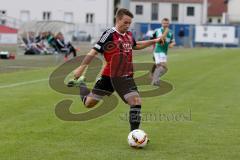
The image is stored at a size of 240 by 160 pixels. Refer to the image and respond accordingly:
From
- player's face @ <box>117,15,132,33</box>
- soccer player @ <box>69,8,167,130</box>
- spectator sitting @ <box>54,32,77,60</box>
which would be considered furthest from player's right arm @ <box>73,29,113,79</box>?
spectator sitting @ <box>54,32,77,60</box>

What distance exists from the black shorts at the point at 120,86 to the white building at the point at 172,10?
98596 millimetres

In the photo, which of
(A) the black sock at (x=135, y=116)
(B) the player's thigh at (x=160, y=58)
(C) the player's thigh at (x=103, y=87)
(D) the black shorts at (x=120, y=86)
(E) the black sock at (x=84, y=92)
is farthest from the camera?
(B) the player's thigh at (x=160, y=58)

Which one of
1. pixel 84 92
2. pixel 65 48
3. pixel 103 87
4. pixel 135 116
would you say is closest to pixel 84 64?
pixel 103 87

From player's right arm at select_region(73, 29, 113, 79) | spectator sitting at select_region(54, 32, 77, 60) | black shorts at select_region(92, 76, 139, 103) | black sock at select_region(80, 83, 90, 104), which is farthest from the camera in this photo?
spectator sitting at select_region(54, 32, 77, 60)

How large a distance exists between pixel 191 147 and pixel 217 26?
72.7 meters

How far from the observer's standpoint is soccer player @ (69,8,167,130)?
9.84 meters

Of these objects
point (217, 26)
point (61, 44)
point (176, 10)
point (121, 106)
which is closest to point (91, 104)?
point (121, 106)

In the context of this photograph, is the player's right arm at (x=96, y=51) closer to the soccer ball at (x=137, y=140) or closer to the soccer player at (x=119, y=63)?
the soccer player at (x=119, y=63)

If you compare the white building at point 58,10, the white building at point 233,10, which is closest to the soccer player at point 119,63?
the white building at point 58,10

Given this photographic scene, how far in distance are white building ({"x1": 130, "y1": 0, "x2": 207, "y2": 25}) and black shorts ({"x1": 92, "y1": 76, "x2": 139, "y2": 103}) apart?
9860 centimetres

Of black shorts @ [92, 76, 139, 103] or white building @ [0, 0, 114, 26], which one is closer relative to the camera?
black shorts @ [92, 76, 139, 103]

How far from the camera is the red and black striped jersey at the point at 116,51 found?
9.97 m

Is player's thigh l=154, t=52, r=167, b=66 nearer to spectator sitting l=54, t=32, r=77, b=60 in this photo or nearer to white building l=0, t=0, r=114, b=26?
spectator sitting l=54, t=32, r=77, b=60

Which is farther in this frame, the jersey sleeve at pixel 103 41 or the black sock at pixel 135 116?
the jersey sleeve at pixel 103 41
